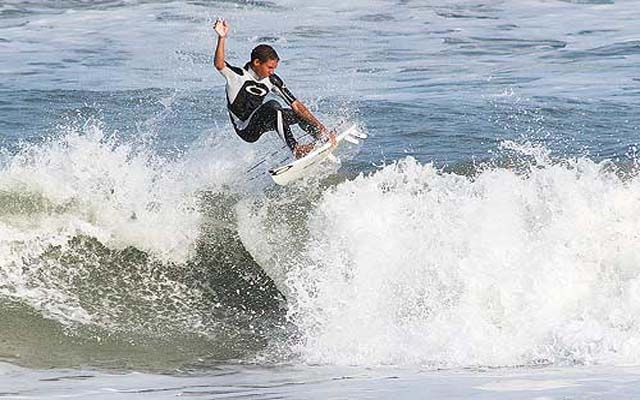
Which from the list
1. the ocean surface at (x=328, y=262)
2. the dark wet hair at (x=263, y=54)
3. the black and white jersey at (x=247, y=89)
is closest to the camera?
the ocean surface at (x=328, y=262)

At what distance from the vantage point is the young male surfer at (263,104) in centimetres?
1011

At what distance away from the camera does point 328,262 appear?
31.6ft

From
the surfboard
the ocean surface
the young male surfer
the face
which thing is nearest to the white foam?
the ocean surface

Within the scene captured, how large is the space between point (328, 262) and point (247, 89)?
1652 millimetres

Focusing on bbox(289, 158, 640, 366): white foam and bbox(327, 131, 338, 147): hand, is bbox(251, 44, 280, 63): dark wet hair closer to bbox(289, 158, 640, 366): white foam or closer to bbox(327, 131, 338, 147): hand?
bbox(327, 131, 338, 147): hand

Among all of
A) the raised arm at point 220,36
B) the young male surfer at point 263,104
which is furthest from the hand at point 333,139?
the raised arm at point 220,36

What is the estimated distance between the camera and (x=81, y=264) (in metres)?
10.4

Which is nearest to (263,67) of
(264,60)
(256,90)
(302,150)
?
(264,60)

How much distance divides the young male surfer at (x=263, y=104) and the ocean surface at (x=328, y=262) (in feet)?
1.97

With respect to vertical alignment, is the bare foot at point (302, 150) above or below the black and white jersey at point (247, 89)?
below

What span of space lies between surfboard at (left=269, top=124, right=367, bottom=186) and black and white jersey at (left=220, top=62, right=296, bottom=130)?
1.60 feet

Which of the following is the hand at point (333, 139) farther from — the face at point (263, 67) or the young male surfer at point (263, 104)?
the face at point (263, 67)

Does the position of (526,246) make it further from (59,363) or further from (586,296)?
(59,363)

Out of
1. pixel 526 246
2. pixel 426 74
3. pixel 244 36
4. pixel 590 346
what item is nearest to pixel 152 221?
pixel 526 246
